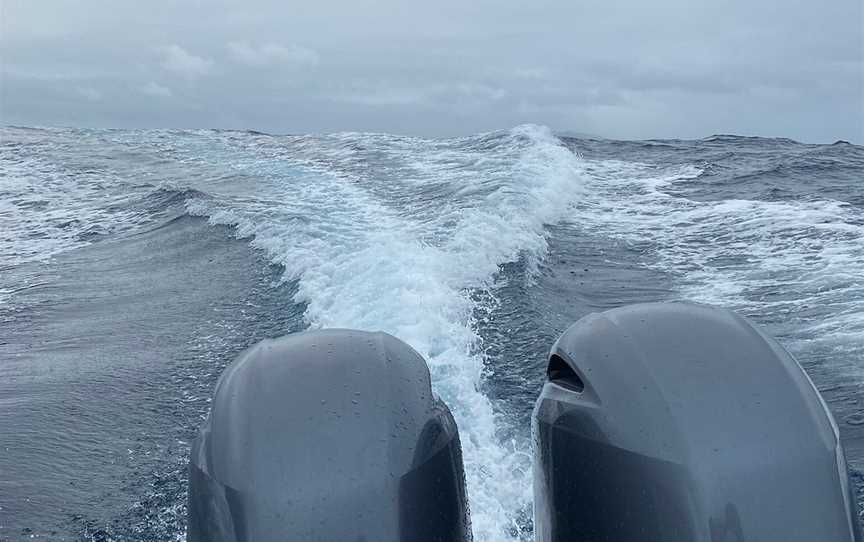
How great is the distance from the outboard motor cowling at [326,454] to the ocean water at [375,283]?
4.31ft

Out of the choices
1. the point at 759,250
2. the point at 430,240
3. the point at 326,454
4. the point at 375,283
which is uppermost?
the point at 326,454

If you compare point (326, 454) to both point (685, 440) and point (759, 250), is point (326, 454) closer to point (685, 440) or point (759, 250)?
point (685, 440)

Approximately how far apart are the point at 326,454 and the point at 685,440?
79 centimetres

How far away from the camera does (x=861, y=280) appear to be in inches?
231

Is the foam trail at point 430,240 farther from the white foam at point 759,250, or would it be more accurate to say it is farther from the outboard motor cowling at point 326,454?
the outboard motor cowling at point 326,454

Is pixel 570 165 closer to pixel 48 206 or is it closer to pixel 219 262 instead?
pixel 219 262

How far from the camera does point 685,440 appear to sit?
1832 mm

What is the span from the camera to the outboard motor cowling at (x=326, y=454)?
71.1 inches

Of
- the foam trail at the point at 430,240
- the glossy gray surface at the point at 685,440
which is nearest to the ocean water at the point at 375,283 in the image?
the foam trail at the point at 430,240

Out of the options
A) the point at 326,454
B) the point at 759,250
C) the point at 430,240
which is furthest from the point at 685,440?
the point at 759,250

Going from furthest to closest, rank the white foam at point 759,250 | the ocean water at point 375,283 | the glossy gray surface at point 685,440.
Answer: the white foam at point 759,250
the ocean water at point 375,283
the glossy gray surface at point 685,440

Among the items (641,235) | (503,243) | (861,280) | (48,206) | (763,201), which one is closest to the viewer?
(861,280)

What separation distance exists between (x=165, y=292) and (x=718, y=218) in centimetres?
553

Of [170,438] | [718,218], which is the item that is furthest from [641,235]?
[170,438]
